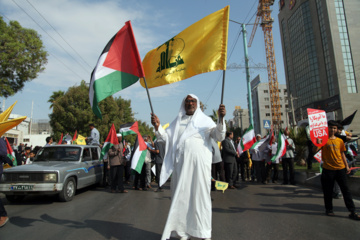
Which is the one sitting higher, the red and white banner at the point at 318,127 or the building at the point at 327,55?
the building at the point at 327,55

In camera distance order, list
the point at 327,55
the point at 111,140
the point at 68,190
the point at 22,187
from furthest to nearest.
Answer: the point at 327,55 < the point at 111,140 < the point at 68,190 < the point at 22,187

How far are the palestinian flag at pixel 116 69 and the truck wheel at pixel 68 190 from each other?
3.32 m

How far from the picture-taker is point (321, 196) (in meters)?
7.23

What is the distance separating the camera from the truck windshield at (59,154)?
28.0 ft

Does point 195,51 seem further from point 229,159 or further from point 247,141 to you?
point 247,141

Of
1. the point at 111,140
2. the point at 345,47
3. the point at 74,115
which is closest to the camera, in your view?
the point at 111,140

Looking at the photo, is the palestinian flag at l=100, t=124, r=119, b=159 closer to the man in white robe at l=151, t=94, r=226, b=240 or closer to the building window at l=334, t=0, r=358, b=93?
the man in white robe at l=151, t=94, r=226, b=240

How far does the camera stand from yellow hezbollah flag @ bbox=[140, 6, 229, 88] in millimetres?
4709

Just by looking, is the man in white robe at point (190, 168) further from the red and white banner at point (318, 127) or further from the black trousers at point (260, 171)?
the black trousers at point (260, 171)

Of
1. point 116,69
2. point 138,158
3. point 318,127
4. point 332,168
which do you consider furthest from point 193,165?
point 138,158

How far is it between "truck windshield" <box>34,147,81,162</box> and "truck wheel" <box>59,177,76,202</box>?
1.00m

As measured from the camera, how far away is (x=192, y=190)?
375 centimetres

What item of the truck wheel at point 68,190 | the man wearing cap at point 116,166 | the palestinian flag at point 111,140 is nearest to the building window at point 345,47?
the palestinian flag at point 111,140

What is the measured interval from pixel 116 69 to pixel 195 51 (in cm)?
157
